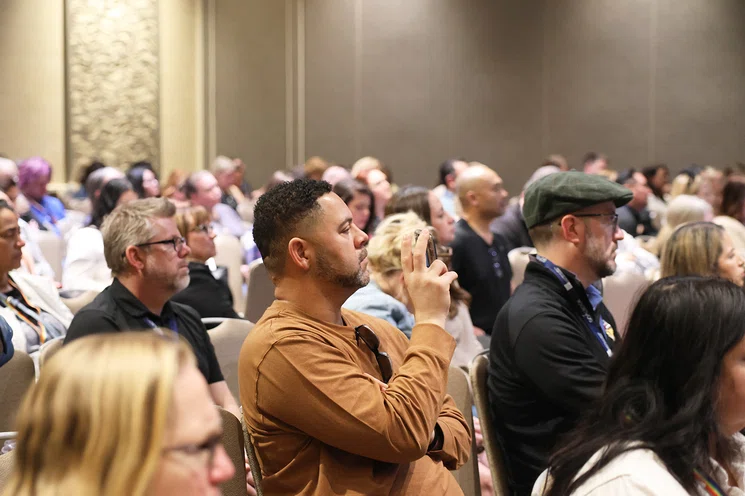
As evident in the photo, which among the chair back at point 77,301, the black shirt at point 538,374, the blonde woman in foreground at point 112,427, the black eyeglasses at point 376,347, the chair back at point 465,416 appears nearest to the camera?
the blonde woman in foreground at point 112,427

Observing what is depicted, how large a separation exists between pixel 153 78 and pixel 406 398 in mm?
9838

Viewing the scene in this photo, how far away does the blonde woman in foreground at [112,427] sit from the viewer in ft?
3.15

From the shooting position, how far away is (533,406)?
107 inches

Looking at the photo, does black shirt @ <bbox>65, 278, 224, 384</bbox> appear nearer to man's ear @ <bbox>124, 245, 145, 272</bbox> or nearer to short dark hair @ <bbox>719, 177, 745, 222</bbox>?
man's ear @ <bbox>124, 245, 145, 272</bbox>

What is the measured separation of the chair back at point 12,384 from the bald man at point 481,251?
288cm

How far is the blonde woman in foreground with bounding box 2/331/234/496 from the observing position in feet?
3.15

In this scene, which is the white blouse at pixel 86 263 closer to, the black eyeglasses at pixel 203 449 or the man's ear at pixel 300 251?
the man's ear at pixel 300 251

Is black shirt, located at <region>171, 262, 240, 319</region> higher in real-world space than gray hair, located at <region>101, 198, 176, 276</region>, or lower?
lower

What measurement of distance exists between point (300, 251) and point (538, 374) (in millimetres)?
818

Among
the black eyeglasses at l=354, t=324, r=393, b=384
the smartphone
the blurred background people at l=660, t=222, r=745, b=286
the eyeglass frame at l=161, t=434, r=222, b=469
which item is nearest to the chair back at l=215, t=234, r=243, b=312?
the blurred background people at l=660, t=222, r=745, b=286

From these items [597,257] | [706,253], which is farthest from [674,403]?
[706,253]

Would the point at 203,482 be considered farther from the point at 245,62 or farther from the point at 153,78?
the point at 245,62

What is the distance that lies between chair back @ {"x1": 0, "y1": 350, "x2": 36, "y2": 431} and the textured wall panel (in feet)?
26.9

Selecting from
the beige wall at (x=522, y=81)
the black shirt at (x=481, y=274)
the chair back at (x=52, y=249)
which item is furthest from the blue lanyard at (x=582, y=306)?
the beige wall at (x=522, y=81)
